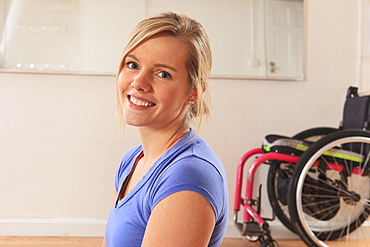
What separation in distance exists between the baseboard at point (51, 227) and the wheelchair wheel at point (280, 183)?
1.00m

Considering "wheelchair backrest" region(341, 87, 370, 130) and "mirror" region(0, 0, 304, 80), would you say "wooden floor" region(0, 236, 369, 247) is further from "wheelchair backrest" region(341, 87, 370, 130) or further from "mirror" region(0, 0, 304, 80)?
"mirror" region(0, 0, 304, 80)

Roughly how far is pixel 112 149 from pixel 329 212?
128cm

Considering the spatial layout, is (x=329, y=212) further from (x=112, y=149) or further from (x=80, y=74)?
(x=80, y=74)

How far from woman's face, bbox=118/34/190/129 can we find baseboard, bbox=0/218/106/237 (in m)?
1.88

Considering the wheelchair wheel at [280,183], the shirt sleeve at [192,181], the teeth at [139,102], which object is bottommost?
the wheelchair wheel at [280,183]

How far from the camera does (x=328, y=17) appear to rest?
2.86 metres

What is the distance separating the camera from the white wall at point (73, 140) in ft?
8.96

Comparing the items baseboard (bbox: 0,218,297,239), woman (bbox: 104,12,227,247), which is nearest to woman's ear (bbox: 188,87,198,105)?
woman (bbox: 104,12,227,247)

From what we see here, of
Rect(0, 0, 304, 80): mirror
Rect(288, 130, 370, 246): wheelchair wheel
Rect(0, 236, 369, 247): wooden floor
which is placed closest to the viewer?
Rect(288, 130, 370, 246): wheelchair wheel

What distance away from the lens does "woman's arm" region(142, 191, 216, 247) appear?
780 mm

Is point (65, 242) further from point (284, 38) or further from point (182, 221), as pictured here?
point (182, 221)

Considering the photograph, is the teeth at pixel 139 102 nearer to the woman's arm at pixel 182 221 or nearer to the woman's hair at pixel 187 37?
the woman's hair at pixel 187 37

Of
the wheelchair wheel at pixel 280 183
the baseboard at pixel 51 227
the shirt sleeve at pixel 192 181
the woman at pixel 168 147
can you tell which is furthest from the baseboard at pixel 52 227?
the shirt sleeve at pixel 192 181

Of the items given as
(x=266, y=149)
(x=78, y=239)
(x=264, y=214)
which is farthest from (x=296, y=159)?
(x=78, y=239)
